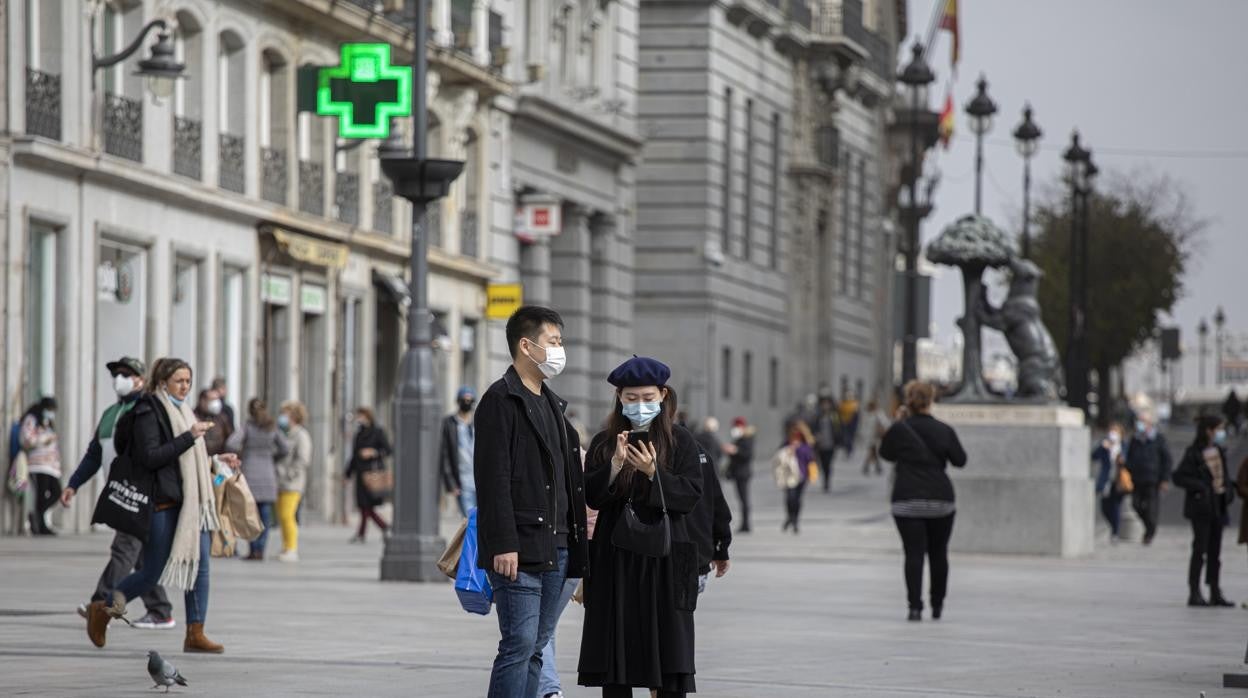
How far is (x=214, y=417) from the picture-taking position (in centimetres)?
2627

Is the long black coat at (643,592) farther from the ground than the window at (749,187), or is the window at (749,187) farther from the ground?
the window at (749,187)

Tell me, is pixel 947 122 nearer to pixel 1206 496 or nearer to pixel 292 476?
pixel 292 476

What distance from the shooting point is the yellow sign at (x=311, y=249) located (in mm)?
38031

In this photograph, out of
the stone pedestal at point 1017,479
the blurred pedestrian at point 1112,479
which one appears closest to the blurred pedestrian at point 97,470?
the stone pedestal at point 1017,479

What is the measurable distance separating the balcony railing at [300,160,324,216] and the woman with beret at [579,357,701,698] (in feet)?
95.7

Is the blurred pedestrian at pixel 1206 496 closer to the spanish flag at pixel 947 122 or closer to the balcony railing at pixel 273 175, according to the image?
the balcony railing at pixel 273 175

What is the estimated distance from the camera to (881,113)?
292 feet

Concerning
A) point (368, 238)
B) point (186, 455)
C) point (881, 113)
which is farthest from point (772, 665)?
point (881, 113)

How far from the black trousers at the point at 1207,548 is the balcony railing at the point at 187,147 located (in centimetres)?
1696

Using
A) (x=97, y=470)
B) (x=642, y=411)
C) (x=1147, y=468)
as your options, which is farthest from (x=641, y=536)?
(x=1147, y=468)

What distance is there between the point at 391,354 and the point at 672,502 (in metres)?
34.3

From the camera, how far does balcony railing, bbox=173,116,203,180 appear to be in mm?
34844

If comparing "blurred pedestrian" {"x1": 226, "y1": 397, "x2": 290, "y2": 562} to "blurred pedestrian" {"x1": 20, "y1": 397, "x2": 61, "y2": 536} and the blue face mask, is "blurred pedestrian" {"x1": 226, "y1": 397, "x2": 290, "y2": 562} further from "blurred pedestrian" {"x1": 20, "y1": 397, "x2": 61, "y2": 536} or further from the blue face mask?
the blue face mask

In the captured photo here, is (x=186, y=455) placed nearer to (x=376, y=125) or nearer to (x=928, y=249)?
(x=376, y=125)
